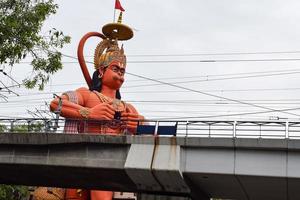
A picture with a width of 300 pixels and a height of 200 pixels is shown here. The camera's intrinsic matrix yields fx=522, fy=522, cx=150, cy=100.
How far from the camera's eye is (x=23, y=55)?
49.9 ft

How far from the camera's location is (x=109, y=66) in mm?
28297

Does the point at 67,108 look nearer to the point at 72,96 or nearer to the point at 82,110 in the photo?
the point at 82,110

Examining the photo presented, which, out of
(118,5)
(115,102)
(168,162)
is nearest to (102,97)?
(115,102)

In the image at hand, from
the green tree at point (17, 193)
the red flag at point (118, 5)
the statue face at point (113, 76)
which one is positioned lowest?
the green tree at point (17, 193)

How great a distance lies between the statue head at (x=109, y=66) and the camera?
92.6ft

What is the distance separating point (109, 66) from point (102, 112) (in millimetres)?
4417

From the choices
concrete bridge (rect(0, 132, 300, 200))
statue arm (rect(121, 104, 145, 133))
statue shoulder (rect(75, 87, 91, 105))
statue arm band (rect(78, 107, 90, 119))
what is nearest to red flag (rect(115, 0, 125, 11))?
statue shoulder (rect(75, 87, 91, 105))

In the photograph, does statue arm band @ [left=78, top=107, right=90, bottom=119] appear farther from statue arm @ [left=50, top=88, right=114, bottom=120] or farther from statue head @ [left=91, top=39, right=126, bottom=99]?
statue head @ [left=91, top=39, right=126, bottom=99]

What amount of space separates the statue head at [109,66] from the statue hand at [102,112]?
3312 millimetres

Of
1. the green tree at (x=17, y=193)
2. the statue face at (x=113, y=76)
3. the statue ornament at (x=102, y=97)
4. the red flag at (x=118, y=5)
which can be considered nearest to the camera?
the statue ornament at (x=102, y=97)

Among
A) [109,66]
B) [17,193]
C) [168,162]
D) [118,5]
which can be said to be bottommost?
[17,193]

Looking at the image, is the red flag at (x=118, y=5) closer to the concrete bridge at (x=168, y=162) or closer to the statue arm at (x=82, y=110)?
the statue arm at (x=82, y=110)

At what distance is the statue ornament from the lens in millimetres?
24056

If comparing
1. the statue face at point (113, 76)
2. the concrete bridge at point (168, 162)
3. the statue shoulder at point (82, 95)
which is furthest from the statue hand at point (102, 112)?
the concrete bridge at point (168, 162)
